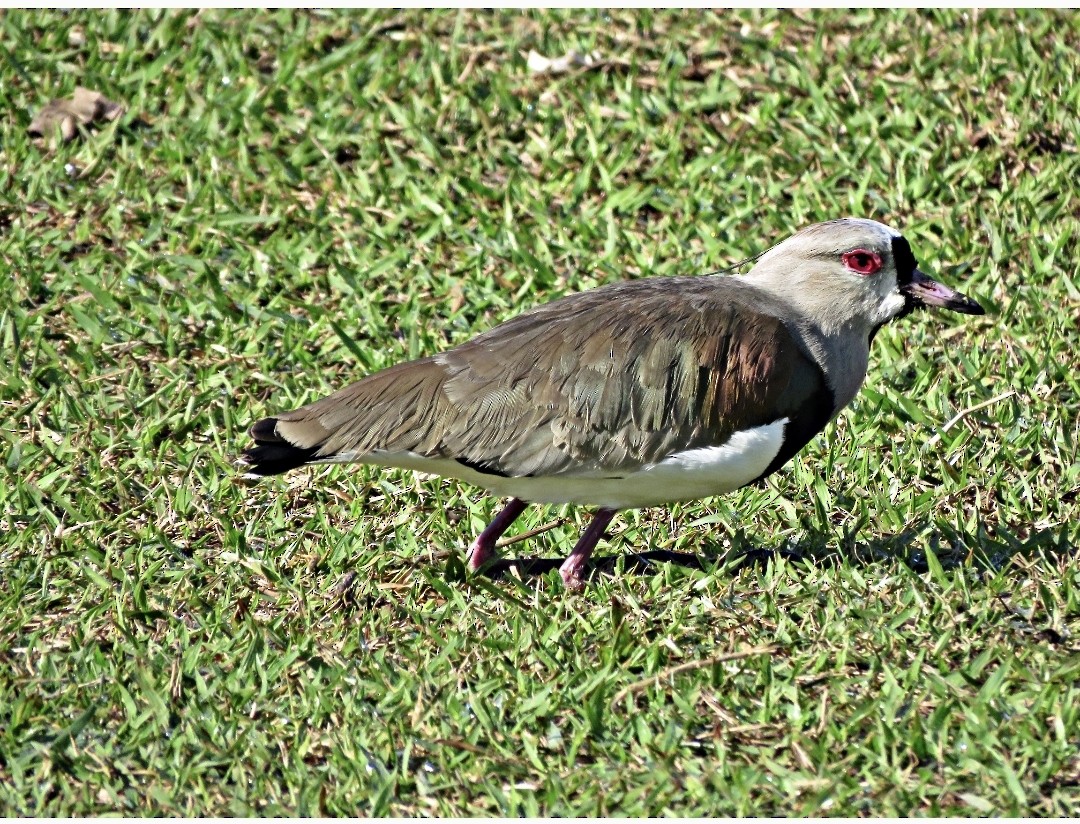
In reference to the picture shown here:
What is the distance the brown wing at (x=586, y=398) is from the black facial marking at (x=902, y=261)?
605mm

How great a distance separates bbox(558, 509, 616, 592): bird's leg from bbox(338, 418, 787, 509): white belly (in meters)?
0.06

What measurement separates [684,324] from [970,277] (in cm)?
262

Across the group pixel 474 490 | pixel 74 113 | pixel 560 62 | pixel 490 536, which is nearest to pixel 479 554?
pixel 490 536

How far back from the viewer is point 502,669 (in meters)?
4.98

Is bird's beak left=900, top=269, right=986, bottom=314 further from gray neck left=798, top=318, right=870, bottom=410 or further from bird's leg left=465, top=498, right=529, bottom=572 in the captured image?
bird's leg left=465, top=498, right=529, bottom=572

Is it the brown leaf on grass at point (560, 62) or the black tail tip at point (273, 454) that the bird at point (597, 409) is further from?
the brown leaf on grass at point (560, 62)

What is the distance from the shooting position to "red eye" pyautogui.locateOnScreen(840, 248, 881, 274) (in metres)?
5.59

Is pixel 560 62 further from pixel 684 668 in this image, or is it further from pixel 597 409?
pixel 684 668

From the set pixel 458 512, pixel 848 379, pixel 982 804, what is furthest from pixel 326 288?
pixel 982 804

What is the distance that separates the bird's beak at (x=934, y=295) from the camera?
567 centimetres

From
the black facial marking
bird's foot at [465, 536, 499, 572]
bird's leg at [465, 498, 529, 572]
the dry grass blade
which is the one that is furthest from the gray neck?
bird's foot at [465, 536, 499, 572]

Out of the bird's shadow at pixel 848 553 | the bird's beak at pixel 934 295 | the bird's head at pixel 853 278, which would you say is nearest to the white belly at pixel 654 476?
the bird's shadow at pixel 848 553

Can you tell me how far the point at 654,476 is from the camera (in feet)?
17.3

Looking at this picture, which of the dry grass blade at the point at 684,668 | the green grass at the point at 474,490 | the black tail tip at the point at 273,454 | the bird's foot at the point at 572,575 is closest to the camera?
the green grass at the point at 474,490
